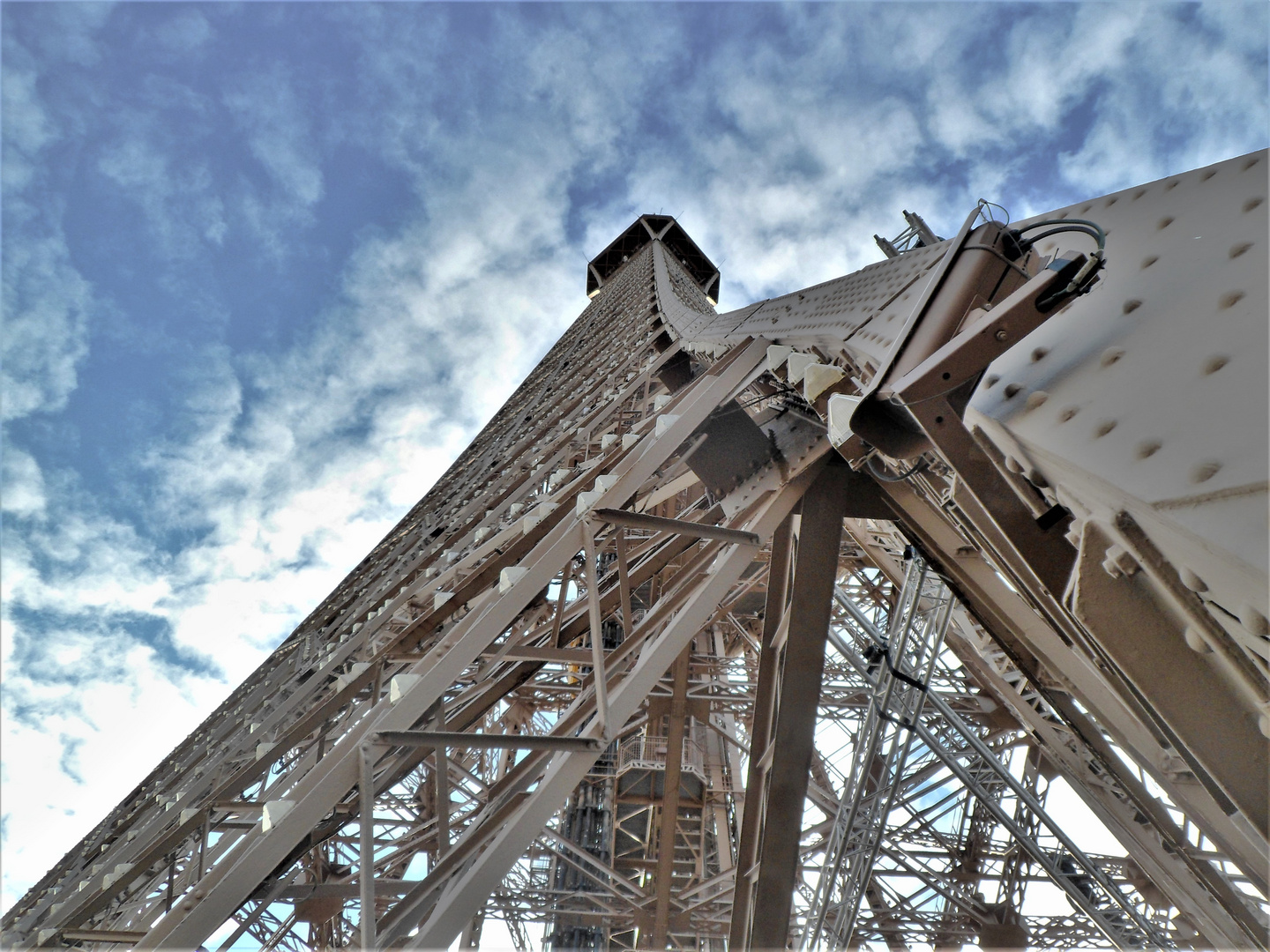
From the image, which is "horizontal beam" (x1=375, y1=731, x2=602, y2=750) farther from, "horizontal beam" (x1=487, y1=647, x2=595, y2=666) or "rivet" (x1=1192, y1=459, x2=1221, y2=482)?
"rivet" (x1=1192, y1=459, x2=1221, y2=482)

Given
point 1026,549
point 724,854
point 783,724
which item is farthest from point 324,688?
point 724,854

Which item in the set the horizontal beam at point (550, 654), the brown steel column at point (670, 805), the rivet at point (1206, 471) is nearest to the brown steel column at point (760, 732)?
the horizontal beam at point (550, 654)

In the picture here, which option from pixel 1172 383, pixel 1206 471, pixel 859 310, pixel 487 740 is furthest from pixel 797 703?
pixel 1206 471

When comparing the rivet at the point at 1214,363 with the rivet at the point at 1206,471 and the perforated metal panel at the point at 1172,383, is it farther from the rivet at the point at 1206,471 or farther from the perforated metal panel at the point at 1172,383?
the rivet at the point at 1206,471

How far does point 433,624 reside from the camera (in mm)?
5027

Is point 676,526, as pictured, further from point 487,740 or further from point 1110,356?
point 1110,356

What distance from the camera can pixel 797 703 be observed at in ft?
17.8

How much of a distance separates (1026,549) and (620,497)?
2771 millimetres

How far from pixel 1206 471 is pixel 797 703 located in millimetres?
A: 4548

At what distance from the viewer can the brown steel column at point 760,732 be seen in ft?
18.7

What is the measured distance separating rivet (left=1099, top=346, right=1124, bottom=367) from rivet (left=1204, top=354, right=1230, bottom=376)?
243 mm

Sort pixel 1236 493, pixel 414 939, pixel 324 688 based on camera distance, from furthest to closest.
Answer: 1. pixel 324 688
2. pixel 414 939
3. pixel 1236 493

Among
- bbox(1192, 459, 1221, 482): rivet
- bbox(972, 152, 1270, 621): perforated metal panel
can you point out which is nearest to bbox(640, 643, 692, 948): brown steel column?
bbox(972, 152, 1270, 621): perforated metal panel

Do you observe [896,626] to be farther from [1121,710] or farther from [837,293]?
[837,293]
